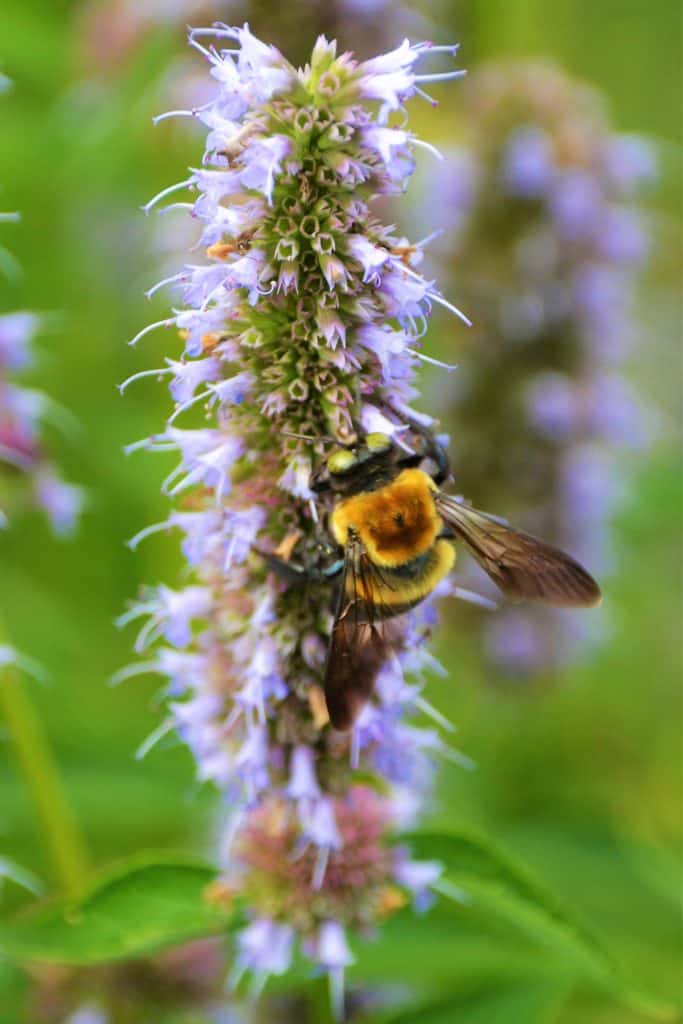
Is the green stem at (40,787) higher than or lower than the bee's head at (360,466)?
lower

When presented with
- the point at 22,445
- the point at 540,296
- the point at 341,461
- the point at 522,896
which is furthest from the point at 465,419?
the point at 522,896

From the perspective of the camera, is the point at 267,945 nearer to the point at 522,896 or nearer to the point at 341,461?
the point at 522,896

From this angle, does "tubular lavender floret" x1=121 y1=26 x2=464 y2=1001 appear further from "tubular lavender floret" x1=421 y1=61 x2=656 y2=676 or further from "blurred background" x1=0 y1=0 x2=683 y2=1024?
"tubular lavender floret" x1=421 y1=61 x2=656 y2=676

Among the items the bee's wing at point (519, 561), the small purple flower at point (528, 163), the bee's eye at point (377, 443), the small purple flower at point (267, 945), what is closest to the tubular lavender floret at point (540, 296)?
Result: the small purple flower at point (528, 163)

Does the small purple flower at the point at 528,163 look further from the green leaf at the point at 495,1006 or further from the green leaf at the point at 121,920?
the green leaf at the point at 121,920

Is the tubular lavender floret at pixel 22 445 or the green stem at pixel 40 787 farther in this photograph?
the tubular lavender floret at pixel 22 445

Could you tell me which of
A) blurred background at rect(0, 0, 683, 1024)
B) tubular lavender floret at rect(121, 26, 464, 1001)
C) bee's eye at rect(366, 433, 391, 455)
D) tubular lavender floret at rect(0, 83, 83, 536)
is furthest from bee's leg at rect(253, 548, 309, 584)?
blurred background at rect(0, 0, 683, 1024)
